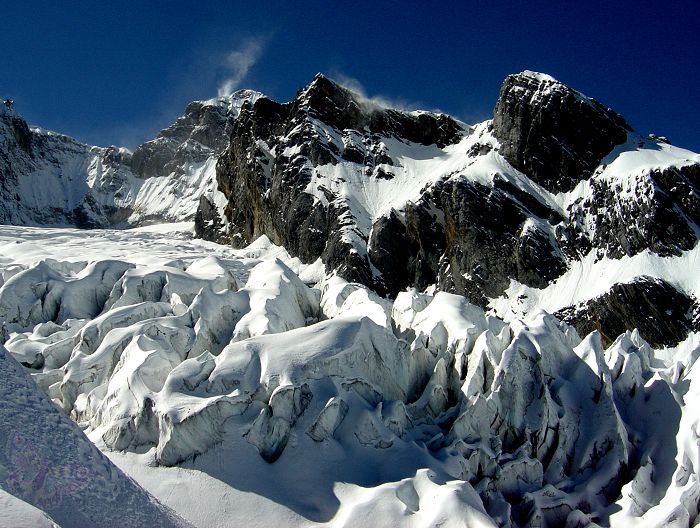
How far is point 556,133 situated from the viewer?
8575cm

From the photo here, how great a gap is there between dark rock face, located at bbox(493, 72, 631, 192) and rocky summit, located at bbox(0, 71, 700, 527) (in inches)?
21.6

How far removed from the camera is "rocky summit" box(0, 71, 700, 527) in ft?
82.3

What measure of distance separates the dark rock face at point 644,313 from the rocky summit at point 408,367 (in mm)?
199

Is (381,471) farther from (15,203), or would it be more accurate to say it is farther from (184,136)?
(184,136)

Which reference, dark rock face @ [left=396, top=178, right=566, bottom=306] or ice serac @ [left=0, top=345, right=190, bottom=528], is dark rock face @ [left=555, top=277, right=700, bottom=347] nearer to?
dark rock face @ [left=396, top=178, right=566, bottom=306]

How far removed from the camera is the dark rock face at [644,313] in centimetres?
6375

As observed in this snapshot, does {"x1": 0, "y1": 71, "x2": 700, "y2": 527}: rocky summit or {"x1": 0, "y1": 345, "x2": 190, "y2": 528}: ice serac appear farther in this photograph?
{"x1": 0, "y1": 71, "x2": 700, "y2": 527}: rocky summit

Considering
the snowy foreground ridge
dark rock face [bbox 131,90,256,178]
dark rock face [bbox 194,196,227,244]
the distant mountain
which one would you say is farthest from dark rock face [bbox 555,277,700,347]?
dark rock face [bbox 131,90,256,178]

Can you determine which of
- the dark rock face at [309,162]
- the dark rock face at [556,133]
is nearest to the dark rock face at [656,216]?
the dark rock face at [556,133]

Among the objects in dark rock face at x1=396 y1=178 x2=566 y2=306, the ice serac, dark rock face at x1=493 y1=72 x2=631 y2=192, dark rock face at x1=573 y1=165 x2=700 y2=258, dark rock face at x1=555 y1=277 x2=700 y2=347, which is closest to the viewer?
the ice serac

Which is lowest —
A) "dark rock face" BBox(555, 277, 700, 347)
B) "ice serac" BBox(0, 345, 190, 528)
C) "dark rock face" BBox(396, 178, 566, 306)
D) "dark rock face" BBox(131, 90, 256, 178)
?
"ice serac" BBox(0, 345, 190, 528)

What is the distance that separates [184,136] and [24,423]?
191 meters

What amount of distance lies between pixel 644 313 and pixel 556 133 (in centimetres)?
3035

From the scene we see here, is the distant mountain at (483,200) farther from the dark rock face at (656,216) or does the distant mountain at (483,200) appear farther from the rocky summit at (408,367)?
the rocky summit at (408,367)
